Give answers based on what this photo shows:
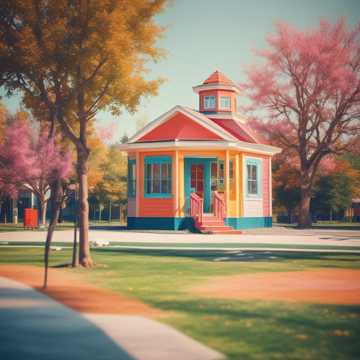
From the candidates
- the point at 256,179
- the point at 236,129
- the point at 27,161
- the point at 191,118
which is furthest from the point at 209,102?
the point at 27,161

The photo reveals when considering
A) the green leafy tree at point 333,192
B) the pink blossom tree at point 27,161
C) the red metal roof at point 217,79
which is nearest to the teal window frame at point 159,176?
the red metal roof at point 217,79

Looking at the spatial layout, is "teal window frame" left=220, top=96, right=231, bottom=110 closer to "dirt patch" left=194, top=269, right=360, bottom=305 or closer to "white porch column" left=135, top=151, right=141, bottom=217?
"white porch column" left=135, top=151, right=141, bottom=217

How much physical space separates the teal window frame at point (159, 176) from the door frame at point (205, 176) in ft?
2.78

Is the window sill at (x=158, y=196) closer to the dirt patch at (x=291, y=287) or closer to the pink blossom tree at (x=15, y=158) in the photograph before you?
the pink blossom tree at (x=15, y=158)

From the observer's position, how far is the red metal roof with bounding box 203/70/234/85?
35359 mm

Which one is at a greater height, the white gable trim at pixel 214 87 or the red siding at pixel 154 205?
the white gable trim at pixel 214 87

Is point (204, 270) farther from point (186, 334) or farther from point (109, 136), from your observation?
point (109, 136)

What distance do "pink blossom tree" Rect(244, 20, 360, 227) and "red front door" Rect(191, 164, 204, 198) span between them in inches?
382

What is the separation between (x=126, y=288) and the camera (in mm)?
10875

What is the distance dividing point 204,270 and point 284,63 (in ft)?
88.3

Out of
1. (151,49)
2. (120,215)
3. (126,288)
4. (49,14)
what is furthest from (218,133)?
(120,215)

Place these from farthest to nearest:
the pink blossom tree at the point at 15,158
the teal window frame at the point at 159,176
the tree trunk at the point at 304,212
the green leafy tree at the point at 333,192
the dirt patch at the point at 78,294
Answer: the green leafy tree at the point at 333,192 → the pink blossom tree at the point at 15,158 → the tree trunk at the point at 304,212 → the teal window frame at the point at 159,176 → the dirt patch at the point at 78,294

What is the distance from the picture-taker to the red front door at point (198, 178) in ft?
103

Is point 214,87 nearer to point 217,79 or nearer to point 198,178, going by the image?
point 217,79
